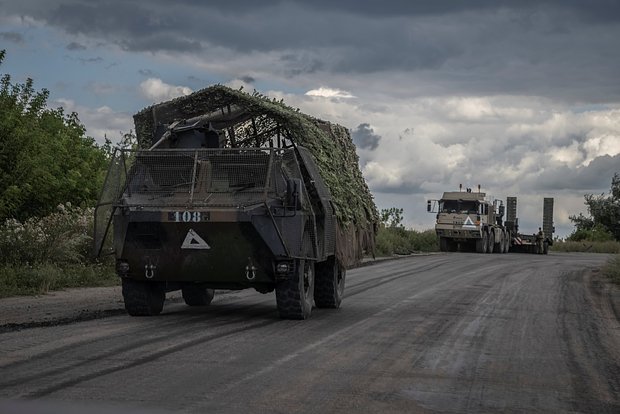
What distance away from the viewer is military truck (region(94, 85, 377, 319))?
13672mm

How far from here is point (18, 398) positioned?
780 cm

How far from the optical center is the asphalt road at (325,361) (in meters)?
8.15

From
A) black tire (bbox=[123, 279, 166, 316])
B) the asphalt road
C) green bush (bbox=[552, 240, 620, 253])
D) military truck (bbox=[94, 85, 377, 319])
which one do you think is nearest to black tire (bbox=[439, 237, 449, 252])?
green bush (bbox=[552, 240, 620, 253])

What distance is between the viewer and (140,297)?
1455 cm

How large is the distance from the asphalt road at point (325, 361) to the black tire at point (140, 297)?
0.71 feet

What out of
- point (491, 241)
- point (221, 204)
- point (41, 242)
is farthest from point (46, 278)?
point (491, 241)

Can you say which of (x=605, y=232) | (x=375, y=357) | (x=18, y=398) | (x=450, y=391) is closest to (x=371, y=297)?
(x=375, y=357)

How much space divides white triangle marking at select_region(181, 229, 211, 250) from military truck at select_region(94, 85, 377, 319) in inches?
0.5

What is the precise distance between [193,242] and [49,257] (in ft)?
32.1

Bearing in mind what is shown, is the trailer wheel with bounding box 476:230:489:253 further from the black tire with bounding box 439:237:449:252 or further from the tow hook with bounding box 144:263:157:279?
the tow hook with bounding box 144:263:157:279

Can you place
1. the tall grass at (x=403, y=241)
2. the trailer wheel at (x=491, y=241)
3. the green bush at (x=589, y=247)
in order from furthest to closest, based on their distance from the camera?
the green bush at (x=589, y=247) < the trailer wheel at (x=491, y=241) < the tall grass at (x=403, y=241)

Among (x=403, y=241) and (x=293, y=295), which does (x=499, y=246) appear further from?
(x=293, y=295)

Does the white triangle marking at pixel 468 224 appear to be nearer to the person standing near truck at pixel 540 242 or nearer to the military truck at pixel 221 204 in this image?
the person standing near truck at pixel 540 242

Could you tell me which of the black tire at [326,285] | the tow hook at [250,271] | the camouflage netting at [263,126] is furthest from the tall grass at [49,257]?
the tow hook at [250,271]
